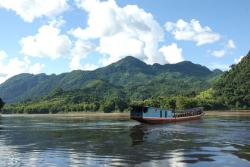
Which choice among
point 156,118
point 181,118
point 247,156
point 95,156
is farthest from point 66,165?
point 181,118

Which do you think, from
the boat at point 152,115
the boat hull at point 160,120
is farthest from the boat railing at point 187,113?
the boat at point 152,115

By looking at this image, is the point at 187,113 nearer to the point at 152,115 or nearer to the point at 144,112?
the point at 152,115

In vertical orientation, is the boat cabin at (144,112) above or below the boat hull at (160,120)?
above

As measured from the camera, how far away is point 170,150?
5047 centimetres

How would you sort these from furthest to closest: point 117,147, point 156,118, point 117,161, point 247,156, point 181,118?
point 181,118
point 156,118
point 117,147
point 247,156
point 117,161

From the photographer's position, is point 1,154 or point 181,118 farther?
point 181,118

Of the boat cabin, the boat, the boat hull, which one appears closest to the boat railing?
the boat hull

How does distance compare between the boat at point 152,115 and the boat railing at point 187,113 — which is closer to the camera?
the boat at point 152,115

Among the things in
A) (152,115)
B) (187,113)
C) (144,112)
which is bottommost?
(152,115)

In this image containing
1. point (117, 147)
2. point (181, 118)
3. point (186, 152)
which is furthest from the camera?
point (181, 118)

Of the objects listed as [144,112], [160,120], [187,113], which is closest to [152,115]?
[144,112]

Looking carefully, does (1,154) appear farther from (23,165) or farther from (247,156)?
(247,156)

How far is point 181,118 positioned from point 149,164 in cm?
10536

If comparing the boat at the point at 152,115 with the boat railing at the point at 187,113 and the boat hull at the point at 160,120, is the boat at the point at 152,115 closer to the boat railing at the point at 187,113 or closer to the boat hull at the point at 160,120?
the boat hull at the point at 160,120
